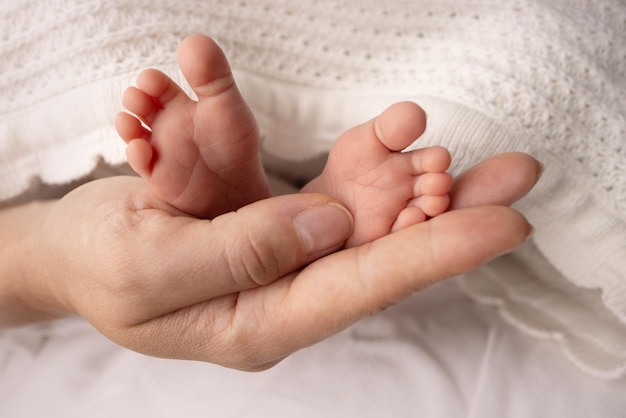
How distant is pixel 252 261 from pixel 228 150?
13 centimetres

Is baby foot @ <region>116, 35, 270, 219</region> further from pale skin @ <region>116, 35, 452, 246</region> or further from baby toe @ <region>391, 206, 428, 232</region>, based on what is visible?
baby toe @ <region>391, 206, 428, 232</region>

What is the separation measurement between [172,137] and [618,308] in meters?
0.58

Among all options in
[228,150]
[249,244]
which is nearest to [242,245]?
[249,244]

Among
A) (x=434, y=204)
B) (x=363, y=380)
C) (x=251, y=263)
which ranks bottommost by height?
(x=363, y=380)

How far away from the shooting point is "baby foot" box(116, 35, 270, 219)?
54 cm

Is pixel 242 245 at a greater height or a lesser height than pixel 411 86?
lesser

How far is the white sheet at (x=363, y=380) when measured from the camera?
72 cm

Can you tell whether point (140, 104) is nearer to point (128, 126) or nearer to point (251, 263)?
point (128, 126)

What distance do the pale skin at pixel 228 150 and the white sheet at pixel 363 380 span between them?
10.0 inches

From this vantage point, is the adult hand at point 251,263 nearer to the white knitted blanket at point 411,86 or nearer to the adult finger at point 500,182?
the adult finger at point 500,182

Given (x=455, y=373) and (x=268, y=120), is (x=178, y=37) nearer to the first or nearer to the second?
(x=268, y=120)

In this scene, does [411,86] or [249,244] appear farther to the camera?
[411,86]

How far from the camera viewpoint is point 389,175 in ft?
1.82

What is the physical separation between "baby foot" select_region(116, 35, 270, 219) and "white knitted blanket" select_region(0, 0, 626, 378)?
0.42ft
